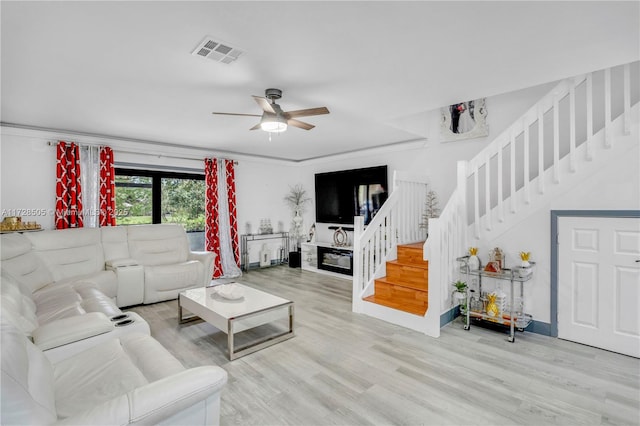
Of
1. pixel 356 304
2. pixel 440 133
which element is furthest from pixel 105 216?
pixel 440 133

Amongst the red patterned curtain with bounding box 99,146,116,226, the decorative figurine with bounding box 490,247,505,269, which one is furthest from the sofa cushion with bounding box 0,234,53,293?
the decorative figurine with bounding box 490,247,505,269

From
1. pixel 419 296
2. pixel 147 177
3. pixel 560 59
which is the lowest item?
pixel 419 296

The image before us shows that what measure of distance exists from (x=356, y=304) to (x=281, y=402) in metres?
1.97

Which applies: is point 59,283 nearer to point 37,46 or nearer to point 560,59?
point 37,46

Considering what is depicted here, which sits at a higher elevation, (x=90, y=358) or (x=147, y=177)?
(x=147, y=177)

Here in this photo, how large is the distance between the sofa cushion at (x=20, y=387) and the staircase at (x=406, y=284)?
317cm

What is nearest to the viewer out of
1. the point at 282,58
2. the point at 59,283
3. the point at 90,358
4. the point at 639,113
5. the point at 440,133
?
the point at 90,358

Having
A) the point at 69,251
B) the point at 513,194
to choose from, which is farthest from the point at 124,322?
the point at 513,194

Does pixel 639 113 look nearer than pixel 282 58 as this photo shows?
No

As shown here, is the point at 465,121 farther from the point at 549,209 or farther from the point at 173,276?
the point at 173,276

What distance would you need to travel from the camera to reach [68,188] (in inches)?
179

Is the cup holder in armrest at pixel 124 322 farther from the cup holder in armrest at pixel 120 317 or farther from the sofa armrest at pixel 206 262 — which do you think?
the sofa armrest at pixel 206 262

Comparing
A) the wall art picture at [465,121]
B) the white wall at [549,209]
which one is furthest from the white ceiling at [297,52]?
the wall art picture at [465,121]

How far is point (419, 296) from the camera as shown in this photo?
370cm
